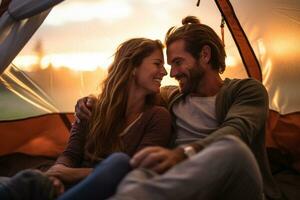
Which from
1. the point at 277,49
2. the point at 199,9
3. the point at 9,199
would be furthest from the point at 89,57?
the point at 9,199

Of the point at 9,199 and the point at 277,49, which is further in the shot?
the point at 277,49

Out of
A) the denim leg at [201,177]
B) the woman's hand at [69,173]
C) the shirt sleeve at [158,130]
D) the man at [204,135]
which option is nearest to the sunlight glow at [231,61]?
the man at [204,135]

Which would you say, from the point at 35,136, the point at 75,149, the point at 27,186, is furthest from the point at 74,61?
the point at 27,186

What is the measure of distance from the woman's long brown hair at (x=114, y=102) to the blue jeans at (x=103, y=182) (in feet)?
1.72

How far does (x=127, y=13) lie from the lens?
7.36 feet

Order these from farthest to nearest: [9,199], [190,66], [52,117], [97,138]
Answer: [52,117]
[190,66]
[97,138]
[9,199]

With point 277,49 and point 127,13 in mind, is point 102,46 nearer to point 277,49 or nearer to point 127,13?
point 127,13

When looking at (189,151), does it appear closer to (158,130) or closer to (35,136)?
(158,130)

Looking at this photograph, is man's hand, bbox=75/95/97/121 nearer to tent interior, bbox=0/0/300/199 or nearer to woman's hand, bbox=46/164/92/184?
woman's hand, bbox=46/164/92/184

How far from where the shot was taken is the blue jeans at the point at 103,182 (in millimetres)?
1063

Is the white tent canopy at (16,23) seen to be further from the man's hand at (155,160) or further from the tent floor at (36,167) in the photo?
the man's hand at (155,160)

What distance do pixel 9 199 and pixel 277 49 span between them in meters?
1.55

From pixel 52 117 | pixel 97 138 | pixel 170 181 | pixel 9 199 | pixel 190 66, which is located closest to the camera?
pixel 170 181

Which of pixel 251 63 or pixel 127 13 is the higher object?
pixel 127 13
